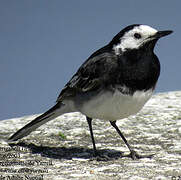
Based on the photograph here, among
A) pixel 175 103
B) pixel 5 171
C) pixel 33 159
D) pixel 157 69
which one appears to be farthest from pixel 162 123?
pixel 5 171

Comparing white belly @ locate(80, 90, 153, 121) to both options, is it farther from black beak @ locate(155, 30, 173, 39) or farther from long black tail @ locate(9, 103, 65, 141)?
long black tail @ locate(9, 103, 65, 141)

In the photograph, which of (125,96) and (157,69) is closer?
(125,96)

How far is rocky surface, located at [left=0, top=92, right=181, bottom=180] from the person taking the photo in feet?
14.6

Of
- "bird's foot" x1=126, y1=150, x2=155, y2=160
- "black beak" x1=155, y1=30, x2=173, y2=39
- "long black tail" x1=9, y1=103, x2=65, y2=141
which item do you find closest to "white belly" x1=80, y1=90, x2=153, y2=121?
"bird's foot" x1=126, y1=150, x2=155, y2=160

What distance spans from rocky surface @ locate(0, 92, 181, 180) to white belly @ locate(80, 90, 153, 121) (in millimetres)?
627

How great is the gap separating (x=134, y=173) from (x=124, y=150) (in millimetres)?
1508

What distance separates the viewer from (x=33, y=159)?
17.7 feet

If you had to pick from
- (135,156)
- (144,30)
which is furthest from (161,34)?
(135,156)

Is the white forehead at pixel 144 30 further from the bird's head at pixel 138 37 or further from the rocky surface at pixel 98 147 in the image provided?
the rocky surface at pixel 98 147

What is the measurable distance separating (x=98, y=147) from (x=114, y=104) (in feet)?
4.20

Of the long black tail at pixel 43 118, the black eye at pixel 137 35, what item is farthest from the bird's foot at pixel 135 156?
the black eye at pixel 137 35

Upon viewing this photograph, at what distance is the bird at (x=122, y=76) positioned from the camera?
4.99 meters

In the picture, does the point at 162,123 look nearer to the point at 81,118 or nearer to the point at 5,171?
the point at 81,118

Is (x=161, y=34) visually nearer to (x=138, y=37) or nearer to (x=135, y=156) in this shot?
(x=138, y=37)
